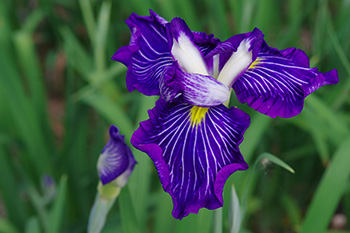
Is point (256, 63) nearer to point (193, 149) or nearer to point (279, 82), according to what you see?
point (279, 82)

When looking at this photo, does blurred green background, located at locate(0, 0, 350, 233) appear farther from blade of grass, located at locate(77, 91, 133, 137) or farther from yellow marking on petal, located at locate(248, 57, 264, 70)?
yellow marking on petal, located at locate(248, 57, 264, 70)

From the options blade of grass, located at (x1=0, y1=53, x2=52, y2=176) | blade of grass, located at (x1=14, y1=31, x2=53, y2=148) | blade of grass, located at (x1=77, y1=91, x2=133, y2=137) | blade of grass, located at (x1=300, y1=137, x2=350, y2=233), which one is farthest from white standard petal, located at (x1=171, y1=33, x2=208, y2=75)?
blade of grass, located at (x1=14, y1=31, x2=53, y2=148)

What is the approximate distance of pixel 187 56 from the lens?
746mm

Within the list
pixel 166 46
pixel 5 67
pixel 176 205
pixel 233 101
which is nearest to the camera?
pixel 176 205

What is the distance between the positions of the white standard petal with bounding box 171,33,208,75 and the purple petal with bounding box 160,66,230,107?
6 cm

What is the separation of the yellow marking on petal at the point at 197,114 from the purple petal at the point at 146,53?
3.0 inches

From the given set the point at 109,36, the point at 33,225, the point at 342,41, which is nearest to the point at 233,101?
the point at 33,225

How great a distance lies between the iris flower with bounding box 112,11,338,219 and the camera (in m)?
0.67

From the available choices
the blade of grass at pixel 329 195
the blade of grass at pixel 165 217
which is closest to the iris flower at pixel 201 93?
the blade of grass at pixel 329 195

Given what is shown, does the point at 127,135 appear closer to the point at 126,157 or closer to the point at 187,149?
the point at 126,157

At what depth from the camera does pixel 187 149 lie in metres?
0.69

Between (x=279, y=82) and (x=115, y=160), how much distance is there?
0.37 metres

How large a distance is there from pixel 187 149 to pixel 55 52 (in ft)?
7.28

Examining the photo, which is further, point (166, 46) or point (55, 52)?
point (55, 52)
